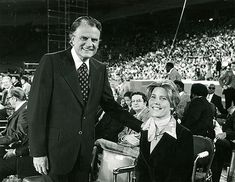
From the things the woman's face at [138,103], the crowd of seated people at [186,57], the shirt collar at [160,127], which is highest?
the crowd of seated people at [186,57]

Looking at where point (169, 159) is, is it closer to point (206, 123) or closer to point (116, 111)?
point (116, 111)

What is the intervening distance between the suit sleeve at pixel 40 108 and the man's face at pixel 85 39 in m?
0.18

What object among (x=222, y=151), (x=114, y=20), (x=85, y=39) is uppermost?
(x=114, y=20)

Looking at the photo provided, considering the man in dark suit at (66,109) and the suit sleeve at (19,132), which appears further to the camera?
the suit sleeve at (19,132)

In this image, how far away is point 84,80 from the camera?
6.34 ft

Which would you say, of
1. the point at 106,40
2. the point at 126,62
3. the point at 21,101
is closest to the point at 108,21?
the point at 106,40

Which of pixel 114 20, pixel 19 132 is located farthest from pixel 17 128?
pixel 114 20

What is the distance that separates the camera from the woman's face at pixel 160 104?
2.03 meters

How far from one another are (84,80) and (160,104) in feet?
1.48

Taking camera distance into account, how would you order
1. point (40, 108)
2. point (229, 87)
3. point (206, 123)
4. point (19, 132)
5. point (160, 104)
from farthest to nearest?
point (229, 87) < point (206, 123) < point (19, 132) < point (160, 104) < point (40, 108)

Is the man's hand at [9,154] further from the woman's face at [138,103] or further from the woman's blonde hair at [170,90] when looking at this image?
the woman's blonde hair at [170,90]

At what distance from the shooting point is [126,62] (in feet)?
63.3

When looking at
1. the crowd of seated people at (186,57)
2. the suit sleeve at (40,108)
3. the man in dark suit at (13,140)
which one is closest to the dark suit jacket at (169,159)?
the suit sleeve at (40,108)

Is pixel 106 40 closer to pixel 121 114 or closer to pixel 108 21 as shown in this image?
pixel 108 21
